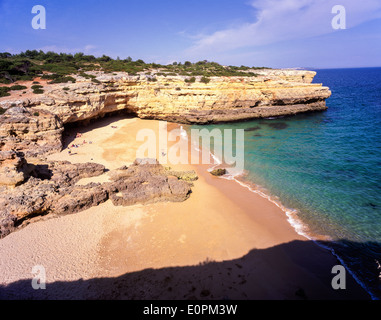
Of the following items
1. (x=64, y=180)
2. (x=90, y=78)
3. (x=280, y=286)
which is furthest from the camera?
(x=90, y=78)

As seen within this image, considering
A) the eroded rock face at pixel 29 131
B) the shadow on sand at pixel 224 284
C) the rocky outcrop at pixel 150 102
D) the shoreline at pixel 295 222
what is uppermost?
the rocky outcrop at pixel 150 102

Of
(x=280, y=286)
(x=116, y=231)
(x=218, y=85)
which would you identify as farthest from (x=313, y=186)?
(x=218, y=85)

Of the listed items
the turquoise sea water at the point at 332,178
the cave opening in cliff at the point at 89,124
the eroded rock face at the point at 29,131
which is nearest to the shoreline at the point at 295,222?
the turquoise sea water at the point at 332,178

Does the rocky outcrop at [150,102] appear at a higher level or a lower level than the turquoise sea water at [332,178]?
higher

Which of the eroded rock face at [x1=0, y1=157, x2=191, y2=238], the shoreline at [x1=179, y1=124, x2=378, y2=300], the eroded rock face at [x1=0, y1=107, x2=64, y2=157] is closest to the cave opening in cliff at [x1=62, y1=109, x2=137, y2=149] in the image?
the eroded rock face at [x1=0, y1=107, x2=64, y2=157]

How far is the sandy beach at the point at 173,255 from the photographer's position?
6.86m

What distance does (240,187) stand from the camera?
14.2 m

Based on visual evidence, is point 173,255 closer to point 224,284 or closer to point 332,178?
point 224,284

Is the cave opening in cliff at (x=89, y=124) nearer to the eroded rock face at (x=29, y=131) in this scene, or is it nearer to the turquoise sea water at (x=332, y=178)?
the eroded rock face at (x=29, y=131)

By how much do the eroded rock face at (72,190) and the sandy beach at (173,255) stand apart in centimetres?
54

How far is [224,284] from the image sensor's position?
7043 millimetres

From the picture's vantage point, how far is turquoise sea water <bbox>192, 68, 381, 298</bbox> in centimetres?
900

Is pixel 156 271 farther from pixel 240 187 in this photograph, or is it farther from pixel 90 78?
pixel 90 78

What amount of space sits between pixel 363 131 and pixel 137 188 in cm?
2804
